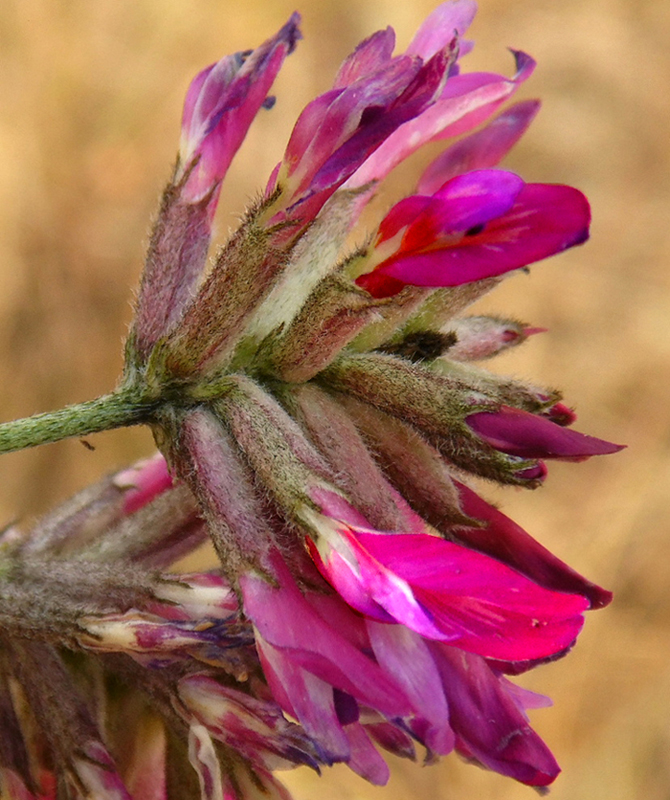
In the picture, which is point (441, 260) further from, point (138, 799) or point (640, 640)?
point (640, 640)

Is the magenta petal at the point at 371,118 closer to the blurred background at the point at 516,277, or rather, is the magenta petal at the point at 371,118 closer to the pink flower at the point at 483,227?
the pink flower at the point at 483,227

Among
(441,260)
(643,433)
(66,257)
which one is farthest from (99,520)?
(643,433)

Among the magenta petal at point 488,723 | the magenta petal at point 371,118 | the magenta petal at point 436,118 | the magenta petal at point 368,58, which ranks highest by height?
the magenta petal at point 368,58

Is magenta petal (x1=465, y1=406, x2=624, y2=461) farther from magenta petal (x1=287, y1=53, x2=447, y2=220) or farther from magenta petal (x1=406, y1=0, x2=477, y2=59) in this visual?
magenta petal (x1=406, y1=0, x2=477, y2=59)

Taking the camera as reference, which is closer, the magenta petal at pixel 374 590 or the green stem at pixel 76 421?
the magenta petal at pixel 374 590

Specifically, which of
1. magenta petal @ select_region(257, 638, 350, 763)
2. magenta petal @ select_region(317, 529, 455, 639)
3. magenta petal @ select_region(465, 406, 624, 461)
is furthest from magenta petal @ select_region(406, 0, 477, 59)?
magenta petal @ select_region(257, 638, 350, 763)

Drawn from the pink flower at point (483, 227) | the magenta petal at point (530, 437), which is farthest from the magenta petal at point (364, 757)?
the pink flower at point (483, 227)

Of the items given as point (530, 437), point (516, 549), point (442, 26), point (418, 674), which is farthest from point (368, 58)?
point (418, 674)

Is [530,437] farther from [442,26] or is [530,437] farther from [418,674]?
[442,26]
